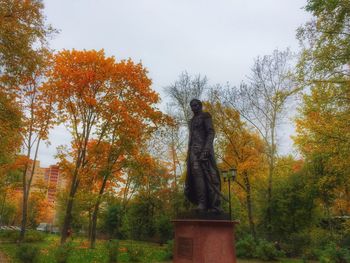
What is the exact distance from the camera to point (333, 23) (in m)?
12.4

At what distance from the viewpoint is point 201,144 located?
7953 mm

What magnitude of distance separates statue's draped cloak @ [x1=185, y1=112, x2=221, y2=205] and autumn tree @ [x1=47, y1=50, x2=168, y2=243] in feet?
38.5

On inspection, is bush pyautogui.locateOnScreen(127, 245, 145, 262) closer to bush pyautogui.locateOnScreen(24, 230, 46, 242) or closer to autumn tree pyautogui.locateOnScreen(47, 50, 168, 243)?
autumn tree pyautogui.locateOnScreen(47, 50, 168, 243)

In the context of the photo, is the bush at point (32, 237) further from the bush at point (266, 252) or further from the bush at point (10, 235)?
the bush at point (266, 252)

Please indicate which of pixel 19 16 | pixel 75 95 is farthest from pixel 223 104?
pixel 19 16

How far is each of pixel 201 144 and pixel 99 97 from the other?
42.9ft

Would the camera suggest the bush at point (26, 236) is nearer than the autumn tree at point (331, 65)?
No

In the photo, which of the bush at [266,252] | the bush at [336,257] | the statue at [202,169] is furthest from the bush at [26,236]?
the statue at [202,169]

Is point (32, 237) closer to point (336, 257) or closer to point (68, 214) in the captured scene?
point (68, 214)

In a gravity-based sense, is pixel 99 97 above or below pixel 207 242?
above

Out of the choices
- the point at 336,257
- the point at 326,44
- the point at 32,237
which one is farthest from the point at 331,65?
the point at 32,237

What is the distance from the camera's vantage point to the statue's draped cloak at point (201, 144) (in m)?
7.71

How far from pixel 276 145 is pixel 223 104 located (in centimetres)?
493

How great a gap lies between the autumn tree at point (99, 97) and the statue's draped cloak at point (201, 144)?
11.7 metres
